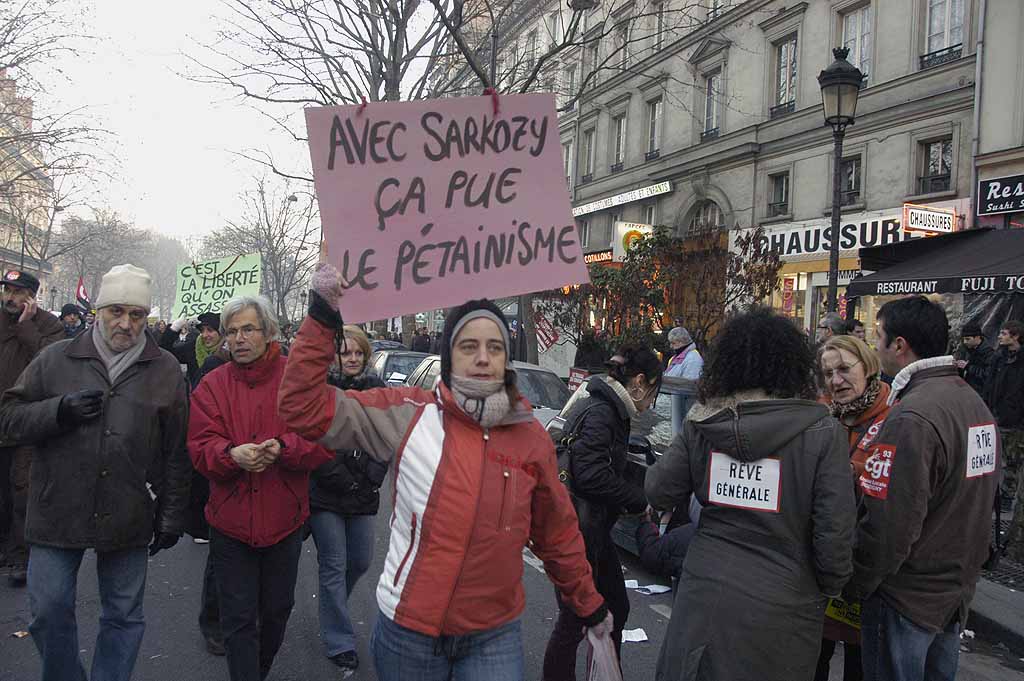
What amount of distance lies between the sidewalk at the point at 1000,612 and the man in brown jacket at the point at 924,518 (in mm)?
2670

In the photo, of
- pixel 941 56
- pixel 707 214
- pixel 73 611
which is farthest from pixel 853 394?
pixel 707 214

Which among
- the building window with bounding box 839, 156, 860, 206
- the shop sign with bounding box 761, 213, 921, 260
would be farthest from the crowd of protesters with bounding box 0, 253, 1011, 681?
the building window with bounding box 839, 156, 860, 206

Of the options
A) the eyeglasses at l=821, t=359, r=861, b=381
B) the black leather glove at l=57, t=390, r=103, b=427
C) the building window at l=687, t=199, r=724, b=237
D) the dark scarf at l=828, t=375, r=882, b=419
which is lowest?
the black leather glove at l=57, t=390, r=103, b=427

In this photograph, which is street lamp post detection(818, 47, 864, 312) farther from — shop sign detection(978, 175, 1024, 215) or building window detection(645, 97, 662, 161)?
building window detection(645, 97, 662, 161)

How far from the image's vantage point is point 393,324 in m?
38.8

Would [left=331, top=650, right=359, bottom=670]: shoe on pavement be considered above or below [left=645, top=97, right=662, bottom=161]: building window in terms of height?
below

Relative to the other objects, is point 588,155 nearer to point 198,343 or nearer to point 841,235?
point 841,235

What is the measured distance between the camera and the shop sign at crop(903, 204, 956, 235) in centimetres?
1305

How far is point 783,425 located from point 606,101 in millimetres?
28353

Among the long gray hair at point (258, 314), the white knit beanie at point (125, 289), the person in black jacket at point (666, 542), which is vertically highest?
the white knit beanie at point (125, 289)

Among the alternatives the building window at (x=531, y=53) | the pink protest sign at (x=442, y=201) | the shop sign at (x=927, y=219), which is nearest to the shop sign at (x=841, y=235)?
the shop sign at (x=927, y=219)

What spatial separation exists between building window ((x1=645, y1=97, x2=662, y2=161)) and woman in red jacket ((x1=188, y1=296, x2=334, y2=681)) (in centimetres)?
2389

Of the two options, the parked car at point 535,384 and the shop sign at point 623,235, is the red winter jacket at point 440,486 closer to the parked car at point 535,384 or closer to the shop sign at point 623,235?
the parked car at point 535,384

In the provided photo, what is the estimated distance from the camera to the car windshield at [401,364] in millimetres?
11008
